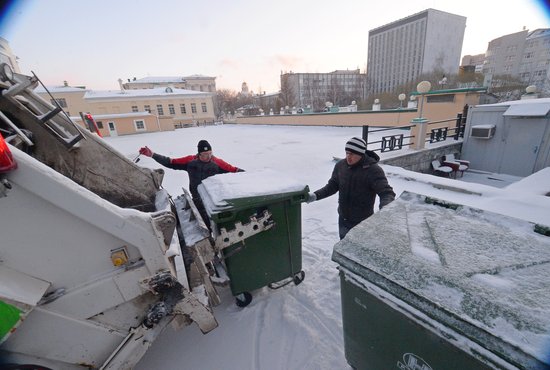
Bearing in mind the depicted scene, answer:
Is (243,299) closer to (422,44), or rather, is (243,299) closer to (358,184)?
(358,184)

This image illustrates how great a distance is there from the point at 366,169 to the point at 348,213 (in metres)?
0.56

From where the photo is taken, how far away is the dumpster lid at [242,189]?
6.22ft

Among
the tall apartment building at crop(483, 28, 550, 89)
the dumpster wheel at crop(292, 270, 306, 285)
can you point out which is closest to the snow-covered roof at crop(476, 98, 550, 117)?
the dumpster wheel at crop(292, 270, 306, 285)

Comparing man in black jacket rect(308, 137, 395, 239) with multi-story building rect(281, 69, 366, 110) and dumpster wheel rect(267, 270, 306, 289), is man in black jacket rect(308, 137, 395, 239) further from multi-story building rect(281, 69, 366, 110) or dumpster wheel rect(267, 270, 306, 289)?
multi-story building rect(281, 69, 366, 110)

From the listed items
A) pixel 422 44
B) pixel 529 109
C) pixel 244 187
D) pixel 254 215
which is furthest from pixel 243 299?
pixel 422 44

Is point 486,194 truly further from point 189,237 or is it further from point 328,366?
point 189,237

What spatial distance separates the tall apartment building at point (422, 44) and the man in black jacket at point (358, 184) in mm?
73953

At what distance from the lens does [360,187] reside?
97.2 inches

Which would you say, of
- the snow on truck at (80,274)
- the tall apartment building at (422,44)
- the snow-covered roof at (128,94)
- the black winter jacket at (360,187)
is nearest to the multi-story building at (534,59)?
the tall apartment building at (422,44)

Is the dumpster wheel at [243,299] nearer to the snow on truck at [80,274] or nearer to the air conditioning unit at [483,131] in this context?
the snow on truck at [80,274]

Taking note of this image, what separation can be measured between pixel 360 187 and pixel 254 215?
117cm

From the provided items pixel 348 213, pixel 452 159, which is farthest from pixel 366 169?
pixel 452 159

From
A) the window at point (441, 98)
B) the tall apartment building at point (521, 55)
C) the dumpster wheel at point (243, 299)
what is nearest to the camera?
the dumpster wheel at point (243, 299)

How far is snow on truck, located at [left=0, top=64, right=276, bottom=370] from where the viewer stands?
4.04ft
